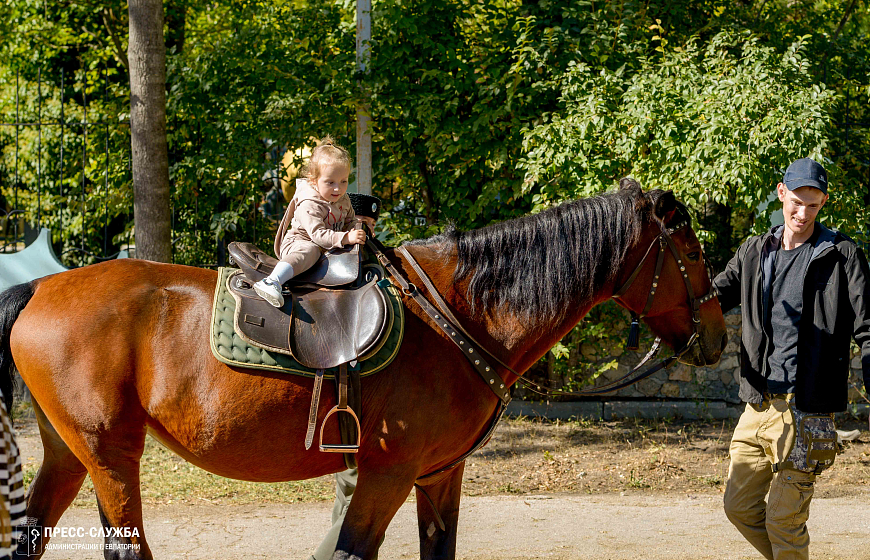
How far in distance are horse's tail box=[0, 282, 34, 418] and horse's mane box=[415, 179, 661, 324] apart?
70.5 inches

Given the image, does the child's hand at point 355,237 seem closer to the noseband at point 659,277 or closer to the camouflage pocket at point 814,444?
the noseband at point 659,277

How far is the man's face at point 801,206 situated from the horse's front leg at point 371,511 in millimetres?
1988

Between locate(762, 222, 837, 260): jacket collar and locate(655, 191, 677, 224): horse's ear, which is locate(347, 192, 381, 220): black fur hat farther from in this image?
locate(762, 222, 837, 260): jacket collar

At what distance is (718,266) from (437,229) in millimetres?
2856

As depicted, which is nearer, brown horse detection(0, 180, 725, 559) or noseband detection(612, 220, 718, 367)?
brown horse detection(0, 180, 725, 559)

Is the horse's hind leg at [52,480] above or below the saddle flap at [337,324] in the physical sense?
below

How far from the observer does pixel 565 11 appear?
6.88 meters

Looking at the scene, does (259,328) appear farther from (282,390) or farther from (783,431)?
(783,431)

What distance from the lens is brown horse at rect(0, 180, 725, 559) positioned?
2.82m

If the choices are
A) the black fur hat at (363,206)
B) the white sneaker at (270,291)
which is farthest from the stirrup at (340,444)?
the black fur hat at (363,206)

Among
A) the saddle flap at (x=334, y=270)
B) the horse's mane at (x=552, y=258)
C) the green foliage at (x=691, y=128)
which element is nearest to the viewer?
the saddle flap at (x=334, y=270)

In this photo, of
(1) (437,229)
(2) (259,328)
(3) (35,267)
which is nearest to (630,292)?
(2) (259,328)

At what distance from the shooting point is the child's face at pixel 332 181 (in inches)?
122

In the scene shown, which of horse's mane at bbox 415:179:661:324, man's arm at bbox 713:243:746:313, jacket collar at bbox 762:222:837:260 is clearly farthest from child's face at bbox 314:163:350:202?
jacket collar at bbox 762:222:837:260
